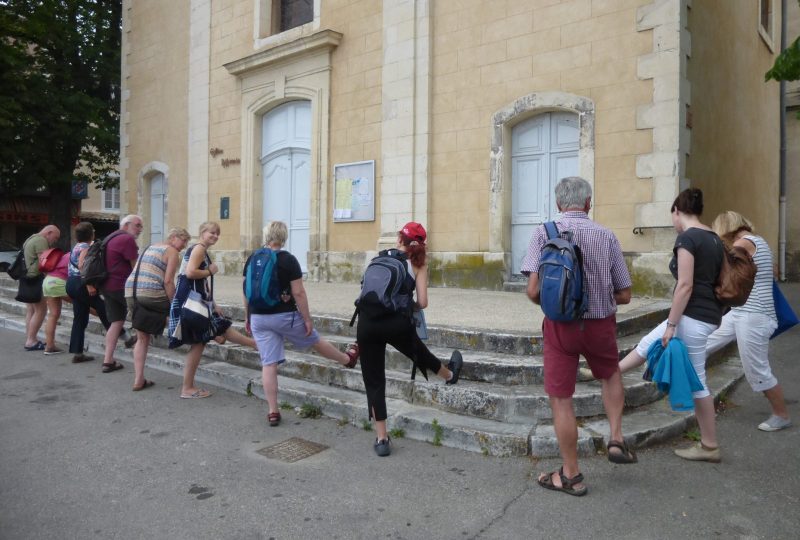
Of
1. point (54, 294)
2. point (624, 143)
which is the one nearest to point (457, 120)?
point (624, 143)

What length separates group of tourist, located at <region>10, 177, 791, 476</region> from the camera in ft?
11.0

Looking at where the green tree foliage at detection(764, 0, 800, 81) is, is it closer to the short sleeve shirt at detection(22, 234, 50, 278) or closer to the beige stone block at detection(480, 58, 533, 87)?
the beige stone block at detection(480, 58, 533, 87)

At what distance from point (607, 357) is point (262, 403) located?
10.0ft

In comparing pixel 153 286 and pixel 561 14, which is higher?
pixel 561 14

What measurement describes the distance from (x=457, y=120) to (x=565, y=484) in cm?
740

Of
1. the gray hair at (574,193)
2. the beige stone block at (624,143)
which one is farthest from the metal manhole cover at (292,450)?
the beige stone block at (624,143)

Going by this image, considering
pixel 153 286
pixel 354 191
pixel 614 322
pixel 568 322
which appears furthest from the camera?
pixel 354 191

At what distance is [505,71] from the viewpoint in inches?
367

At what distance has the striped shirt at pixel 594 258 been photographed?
333 centimetres

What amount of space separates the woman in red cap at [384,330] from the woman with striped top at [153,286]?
96.8 inches

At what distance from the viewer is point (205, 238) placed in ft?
17.5

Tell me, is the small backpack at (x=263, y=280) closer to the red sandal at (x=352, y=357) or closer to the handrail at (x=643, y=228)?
the red sandal at (x=352, y=357)

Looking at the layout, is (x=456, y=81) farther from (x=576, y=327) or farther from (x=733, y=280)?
(x=576, y=327)

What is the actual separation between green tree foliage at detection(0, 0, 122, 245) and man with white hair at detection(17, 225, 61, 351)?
9577 millimetres
